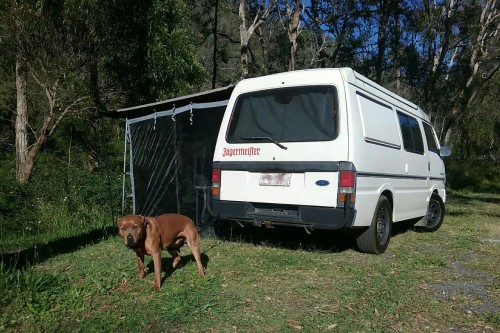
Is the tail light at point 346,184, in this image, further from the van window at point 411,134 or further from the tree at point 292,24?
the tree at point 292,24

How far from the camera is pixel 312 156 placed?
528 centimetres

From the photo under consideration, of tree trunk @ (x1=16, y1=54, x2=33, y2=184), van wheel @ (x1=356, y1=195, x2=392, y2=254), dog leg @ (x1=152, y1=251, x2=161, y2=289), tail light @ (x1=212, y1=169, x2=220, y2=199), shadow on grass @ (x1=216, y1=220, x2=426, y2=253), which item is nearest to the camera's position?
dog leg @ (x1=152, y1=251, x2=161, y2=289)

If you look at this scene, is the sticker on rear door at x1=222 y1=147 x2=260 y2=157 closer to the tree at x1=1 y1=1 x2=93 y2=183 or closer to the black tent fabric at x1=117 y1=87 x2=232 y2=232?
the black tent fabric at x1=117 y1=87 x2=232 y2=232

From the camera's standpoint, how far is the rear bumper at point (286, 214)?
5.14 metres

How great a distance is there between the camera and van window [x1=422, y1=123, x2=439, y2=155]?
26.4 feet

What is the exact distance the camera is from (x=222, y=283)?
469 cm

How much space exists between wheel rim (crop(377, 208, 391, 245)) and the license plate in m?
1.45

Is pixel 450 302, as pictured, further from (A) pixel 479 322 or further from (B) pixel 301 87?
(B) pixel 301 87

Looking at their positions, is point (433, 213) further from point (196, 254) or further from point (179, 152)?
point (196, 254)

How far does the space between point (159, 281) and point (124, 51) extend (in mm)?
8434

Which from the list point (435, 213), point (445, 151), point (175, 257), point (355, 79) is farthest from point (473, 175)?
point (175, 257)

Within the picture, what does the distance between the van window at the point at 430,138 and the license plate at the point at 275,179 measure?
362cm

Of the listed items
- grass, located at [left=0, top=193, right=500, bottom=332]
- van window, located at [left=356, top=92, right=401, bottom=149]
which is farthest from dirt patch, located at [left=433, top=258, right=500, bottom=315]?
van window, located at [left=356, top=92, right=401, bottom=149]

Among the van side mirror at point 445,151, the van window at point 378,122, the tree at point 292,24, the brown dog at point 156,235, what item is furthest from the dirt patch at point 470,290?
the tree at point 292,24
